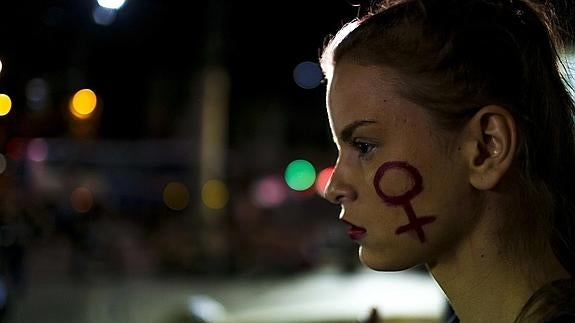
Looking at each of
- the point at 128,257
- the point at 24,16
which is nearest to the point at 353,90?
the point at 24,16

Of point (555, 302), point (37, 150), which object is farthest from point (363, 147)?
point (37, 150)

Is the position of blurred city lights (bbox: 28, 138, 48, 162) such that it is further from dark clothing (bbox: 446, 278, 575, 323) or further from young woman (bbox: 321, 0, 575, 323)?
dark clothing (bbox: 446, 278, 575, 323)

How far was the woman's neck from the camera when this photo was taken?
67.7 inches

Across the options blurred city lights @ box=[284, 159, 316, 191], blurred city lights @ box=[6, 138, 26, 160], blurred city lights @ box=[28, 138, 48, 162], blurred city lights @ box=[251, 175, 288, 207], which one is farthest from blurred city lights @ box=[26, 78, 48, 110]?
blurred city lights @ box=[284, 159, 316, 191]

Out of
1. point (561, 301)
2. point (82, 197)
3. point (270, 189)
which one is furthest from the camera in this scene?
point (270, 189)

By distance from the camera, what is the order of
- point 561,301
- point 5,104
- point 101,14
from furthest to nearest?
point 101,14
point 5,104
point 561,301

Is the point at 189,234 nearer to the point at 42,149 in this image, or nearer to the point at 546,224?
the point at 42,149

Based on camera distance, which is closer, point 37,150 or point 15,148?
point 15,148

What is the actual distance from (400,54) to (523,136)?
281mm

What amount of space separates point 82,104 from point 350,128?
20409 millimetres

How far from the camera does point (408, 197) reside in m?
1.77

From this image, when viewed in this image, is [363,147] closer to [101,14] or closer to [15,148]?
[101,14]

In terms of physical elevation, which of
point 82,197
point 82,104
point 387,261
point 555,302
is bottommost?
point 555,302

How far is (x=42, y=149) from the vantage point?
2073 cm
